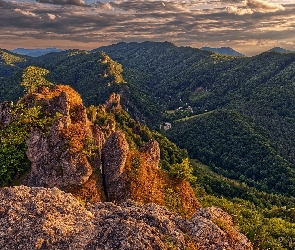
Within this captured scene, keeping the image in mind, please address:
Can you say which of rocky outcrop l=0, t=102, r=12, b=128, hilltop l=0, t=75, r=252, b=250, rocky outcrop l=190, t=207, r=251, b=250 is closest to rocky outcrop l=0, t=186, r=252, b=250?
rocky outcrop l=190, t=207, r=251, b=250

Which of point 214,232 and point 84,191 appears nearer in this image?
point 214,232

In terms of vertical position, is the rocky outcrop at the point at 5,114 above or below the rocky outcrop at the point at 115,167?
above

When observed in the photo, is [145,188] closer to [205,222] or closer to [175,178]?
[175,178]

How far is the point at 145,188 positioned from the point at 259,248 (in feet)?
88.1

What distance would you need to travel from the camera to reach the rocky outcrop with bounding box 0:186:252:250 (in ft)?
120

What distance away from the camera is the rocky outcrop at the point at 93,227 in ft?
120

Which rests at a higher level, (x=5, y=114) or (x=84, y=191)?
(x=5, y=114)

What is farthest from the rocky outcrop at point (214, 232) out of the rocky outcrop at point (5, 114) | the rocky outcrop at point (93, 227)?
the rocky outcrop at point (5, 114)

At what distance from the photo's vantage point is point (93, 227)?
3991 centimetres

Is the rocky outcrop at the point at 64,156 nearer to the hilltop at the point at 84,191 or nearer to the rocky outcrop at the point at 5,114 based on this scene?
the hilltop at the point at 84,191

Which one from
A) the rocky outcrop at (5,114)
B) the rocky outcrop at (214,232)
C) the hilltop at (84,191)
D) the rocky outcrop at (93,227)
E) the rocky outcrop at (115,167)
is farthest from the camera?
the rocky outcrop at (5,114)

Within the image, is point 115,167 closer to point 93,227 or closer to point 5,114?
point 93,227

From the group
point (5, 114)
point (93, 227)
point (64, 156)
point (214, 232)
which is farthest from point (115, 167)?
point (5, 114)

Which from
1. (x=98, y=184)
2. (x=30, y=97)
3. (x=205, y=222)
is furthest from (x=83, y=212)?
(x=30, y=97)
